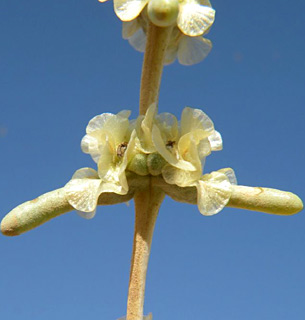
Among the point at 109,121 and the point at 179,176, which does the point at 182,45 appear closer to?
the point at 109,121

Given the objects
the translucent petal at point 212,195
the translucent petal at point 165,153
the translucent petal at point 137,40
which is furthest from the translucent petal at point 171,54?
the translucent petal at point 212,195

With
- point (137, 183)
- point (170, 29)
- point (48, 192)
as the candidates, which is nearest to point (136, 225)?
point (137, 183)

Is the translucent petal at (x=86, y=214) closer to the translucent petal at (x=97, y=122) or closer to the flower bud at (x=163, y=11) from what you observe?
the translucent petal at (x=97, y=122)

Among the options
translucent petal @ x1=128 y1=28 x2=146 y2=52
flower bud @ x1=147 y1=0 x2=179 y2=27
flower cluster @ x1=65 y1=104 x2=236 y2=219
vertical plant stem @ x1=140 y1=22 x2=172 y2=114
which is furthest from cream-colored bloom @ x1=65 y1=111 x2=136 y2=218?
translucent petal @ x1=128 y1=28 x2=146 y2=52

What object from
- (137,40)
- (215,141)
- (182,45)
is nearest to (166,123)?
(215,141)

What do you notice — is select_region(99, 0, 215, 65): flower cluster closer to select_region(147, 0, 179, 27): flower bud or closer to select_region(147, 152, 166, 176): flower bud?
select_region(147, 0, 179, 27): flower bud
